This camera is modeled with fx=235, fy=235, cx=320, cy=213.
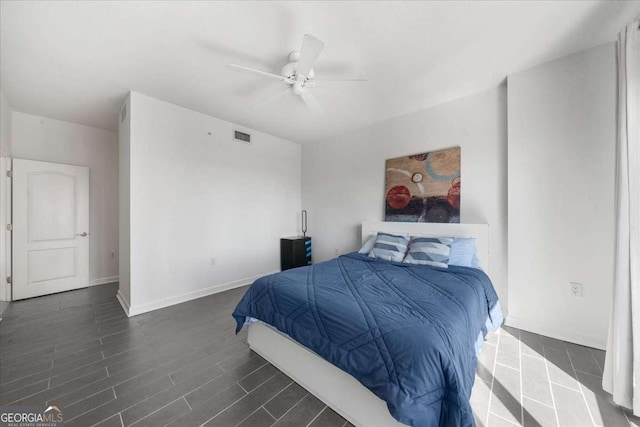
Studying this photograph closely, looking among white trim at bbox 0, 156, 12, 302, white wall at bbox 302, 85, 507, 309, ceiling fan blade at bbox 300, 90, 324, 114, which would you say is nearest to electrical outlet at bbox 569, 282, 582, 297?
white wall at bbox 302, 85, 507, 309

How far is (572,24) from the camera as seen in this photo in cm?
190

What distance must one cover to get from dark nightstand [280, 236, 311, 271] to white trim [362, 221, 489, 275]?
51.5 inches

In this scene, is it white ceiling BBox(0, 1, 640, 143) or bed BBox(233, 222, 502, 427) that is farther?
white ceiling BBox(0, 1, 640, 143)

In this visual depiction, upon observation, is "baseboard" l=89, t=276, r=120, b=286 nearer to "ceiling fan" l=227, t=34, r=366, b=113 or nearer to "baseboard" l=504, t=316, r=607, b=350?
"ceiling fan" l=227, t=34, r=366, b=113

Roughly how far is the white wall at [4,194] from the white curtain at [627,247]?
6015 millimetres

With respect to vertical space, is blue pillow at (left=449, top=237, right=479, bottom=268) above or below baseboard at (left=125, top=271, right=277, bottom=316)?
above

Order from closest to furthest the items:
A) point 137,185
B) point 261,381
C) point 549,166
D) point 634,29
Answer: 1. point 634,29
2. point 261,381
3. point 549,166
4. point 137,185

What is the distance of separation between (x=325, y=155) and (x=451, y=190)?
2.41 meters

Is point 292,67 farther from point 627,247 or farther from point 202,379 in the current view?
point 627,247

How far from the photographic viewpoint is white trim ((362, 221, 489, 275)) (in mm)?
2791

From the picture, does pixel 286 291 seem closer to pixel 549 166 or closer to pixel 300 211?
pixel 549 166

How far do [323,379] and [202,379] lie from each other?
3.13 ft

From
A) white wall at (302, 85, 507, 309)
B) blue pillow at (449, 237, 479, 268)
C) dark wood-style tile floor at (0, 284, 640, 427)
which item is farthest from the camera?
white wall at (302, 85, 507, 309)

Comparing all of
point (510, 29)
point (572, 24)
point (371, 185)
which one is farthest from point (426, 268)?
point (572, 24)
